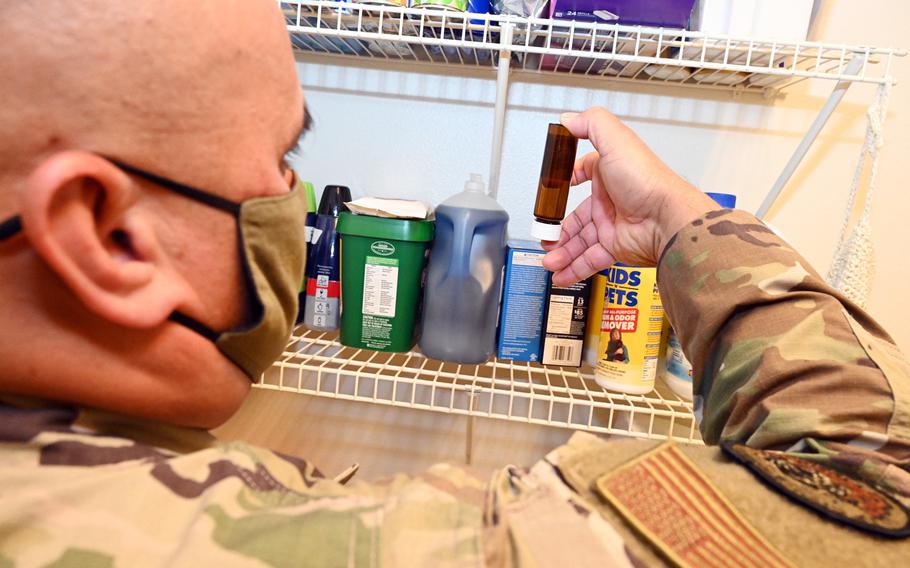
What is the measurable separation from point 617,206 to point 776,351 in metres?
0.33

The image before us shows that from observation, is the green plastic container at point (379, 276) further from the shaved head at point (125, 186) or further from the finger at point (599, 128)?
the shaved head at point (125, 186)

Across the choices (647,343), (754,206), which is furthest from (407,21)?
(754,206)

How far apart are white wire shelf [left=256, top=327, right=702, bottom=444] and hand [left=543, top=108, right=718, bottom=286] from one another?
0.18 m

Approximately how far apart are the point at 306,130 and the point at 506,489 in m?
0.34

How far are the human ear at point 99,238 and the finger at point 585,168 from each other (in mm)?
608

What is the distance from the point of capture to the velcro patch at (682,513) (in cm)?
31

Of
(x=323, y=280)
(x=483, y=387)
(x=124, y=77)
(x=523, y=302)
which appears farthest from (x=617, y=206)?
(x=124, y=77)

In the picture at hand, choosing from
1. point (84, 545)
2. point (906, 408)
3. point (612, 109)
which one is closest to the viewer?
point (84, 545)

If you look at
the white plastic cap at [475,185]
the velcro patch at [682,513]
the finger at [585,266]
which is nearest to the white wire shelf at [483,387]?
the finger at [585,266]

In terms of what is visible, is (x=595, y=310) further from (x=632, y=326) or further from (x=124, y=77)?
(x=124, y=77)

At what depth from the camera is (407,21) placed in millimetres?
828

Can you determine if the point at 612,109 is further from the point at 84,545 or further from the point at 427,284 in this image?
the point at 84,545

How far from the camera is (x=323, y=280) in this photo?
3.03ft

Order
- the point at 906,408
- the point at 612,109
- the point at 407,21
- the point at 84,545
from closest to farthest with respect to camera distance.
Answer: the point at 84,545
the point at 906,408
the point at 407,21
the point at 612,109
